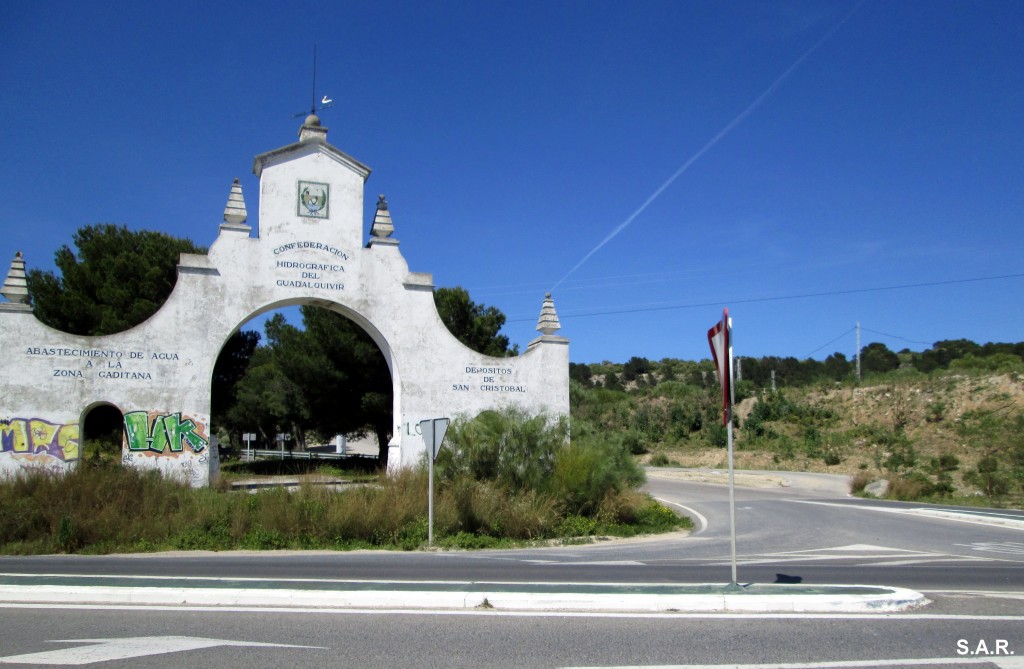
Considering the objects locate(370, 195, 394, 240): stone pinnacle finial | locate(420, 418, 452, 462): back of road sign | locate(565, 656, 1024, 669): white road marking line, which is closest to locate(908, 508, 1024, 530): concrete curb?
locate(420, 418, 452, 462): back of road sign

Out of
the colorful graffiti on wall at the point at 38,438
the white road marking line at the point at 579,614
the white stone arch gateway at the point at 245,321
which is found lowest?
the white road marking line at the point at 579,614

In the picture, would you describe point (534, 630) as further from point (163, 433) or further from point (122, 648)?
point (163, 433)

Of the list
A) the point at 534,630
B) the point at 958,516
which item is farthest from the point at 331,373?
the point at 534,630

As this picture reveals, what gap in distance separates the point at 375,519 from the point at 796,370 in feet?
346

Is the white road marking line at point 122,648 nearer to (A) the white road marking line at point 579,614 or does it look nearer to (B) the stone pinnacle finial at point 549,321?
(A) the white road marking line at point 579,614

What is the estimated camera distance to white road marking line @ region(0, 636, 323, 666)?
6586 millimetres

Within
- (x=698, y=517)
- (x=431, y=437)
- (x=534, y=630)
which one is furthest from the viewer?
(x=698, y=517)

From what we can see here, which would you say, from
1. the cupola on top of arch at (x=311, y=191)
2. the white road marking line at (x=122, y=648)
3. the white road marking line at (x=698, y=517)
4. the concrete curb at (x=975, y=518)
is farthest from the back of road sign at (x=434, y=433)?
the concrete curb at (x=975, y=518)

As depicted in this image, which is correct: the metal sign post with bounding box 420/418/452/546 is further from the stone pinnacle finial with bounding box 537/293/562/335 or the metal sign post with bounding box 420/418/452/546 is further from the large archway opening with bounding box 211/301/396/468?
the large archway opening with bounding box 211/301/396/468

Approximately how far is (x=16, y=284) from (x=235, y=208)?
5.80 metres

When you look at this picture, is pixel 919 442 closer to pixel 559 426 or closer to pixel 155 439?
pixel 559 426

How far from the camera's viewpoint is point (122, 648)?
22.9ft

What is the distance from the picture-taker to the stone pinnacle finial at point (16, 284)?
2069 centimetres

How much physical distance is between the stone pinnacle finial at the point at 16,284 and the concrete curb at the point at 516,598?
540 inches
